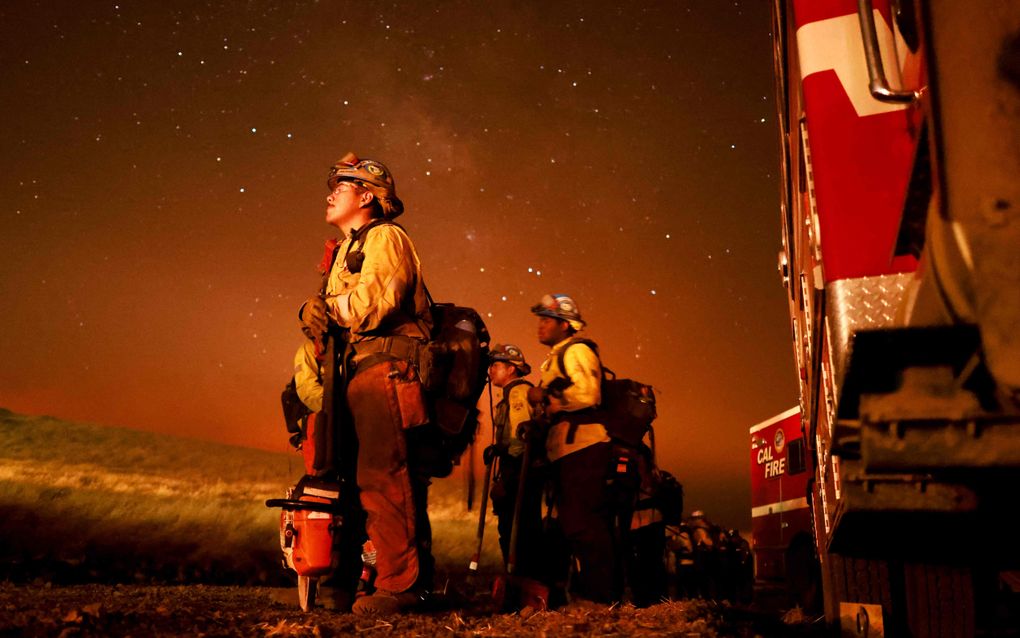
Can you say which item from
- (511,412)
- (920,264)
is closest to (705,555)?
(511,412)

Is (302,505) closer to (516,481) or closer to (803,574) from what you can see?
(516,481)

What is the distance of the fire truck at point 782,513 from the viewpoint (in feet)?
26.9

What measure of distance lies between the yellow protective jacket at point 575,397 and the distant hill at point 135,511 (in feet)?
6.86

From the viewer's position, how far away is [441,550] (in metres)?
13.1

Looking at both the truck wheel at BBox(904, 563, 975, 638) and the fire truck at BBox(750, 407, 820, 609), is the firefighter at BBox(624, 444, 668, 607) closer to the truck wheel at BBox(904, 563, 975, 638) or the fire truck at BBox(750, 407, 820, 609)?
the fire truck at BBox(750, 407, 820, 609)

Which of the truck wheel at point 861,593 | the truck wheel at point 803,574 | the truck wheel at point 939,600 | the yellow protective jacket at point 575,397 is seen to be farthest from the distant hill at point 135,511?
the truck wheel at point 803,574

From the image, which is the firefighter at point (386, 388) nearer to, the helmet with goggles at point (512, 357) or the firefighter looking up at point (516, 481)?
the firefighter looking up at point (516, 481)

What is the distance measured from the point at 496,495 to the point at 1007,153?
567cm

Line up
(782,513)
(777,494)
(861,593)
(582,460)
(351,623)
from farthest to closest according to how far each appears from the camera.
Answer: (777,494) < (782,513) < (582,460) < (861,593) < (351,623)

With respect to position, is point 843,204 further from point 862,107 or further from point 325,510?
point 325,510

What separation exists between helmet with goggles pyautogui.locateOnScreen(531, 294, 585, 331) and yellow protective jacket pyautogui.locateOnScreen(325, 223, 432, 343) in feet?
6.76

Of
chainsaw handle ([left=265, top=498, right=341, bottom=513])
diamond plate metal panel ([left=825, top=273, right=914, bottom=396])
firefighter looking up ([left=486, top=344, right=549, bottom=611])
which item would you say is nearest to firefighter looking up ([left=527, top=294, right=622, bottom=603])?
firefighter looking up ([left=486, top=344, right=549, bottom=611])

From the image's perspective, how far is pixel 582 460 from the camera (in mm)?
5469

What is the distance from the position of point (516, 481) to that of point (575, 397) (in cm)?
152
